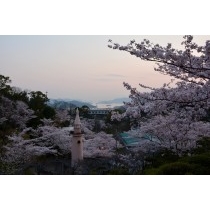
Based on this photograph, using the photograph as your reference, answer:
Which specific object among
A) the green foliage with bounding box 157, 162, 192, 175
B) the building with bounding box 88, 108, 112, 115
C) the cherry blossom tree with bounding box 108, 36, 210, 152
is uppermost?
the cherry blossom tree with bounding box 108, 36, 210, 152

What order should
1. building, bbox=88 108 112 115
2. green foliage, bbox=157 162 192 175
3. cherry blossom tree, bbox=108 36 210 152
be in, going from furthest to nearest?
building, bbox=88 108 112 115, green foliage, bbox=157 162 192 175, cherry blossom tree, bbox=108 36 210 152

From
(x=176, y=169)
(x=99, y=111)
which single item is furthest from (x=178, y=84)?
(x=99, y=111)

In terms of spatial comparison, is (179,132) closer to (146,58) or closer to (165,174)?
(165,174)

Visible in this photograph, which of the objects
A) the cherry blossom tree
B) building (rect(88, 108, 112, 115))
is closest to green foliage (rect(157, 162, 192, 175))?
the cherry blossom tree

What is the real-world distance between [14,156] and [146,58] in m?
5.53

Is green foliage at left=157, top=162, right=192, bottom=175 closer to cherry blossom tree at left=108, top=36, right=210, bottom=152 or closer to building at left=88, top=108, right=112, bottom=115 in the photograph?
cherry blossom tree at left=108, top=36, right=210, bottom=152

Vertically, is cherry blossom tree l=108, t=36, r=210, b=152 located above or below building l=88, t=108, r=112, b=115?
above

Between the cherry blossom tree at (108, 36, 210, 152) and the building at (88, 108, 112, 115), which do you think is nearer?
the cherry blossom tree at (108, 36, 210, 152)

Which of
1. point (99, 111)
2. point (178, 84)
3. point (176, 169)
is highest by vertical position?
point (178, 84)

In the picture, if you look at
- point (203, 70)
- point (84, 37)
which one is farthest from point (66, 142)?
point (203, 70)

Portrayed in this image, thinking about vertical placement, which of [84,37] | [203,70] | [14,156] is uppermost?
[84,37]

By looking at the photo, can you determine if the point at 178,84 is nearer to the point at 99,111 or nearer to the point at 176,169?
the point at 176,169

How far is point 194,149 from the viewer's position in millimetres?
7785

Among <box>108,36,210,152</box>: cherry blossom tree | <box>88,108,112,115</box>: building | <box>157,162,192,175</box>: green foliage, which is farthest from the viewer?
<box>88,108,112,115</box>: building
